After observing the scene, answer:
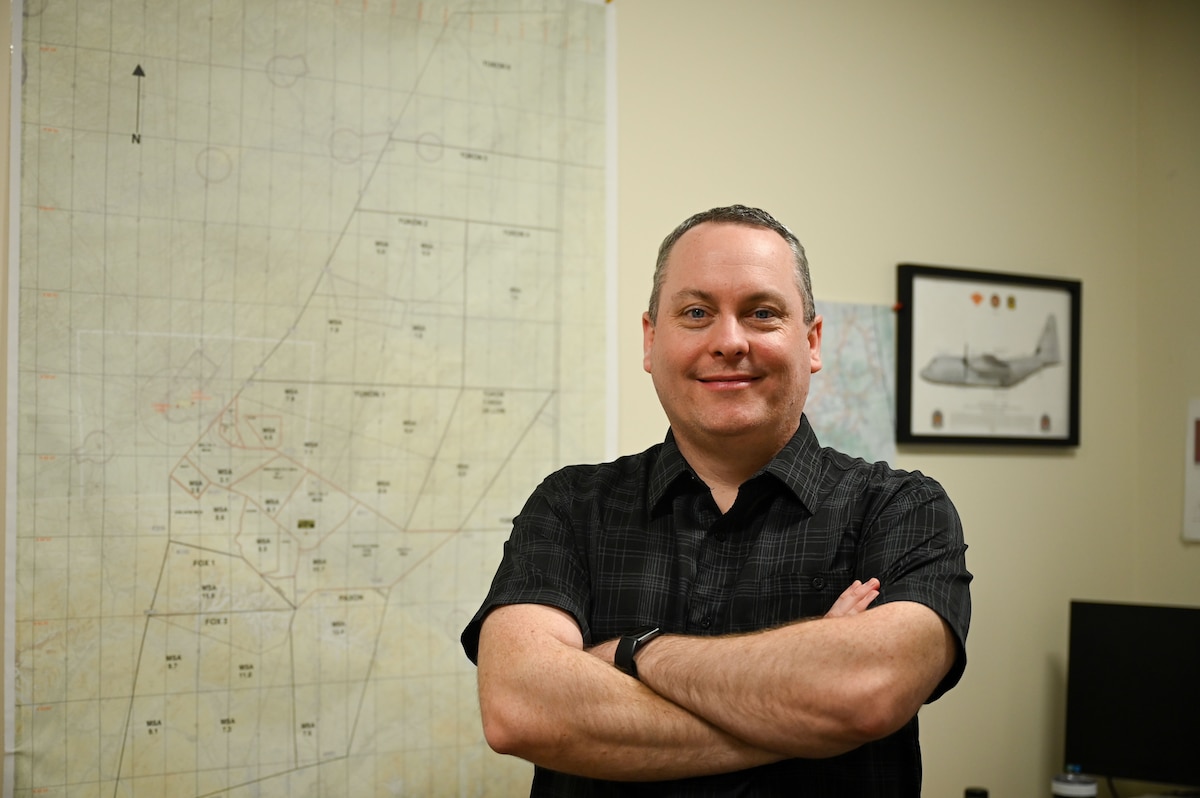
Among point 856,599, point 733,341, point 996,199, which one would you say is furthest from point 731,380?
point 996,199

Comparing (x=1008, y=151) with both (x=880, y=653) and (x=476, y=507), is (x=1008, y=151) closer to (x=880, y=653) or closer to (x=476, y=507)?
(x=476, y=507)

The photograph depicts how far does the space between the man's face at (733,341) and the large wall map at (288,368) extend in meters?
0.73

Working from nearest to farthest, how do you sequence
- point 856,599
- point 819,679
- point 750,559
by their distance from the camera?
point 819,679, point 856,599, point 750,559

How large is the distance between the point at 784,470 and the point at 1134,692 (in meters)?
1.55

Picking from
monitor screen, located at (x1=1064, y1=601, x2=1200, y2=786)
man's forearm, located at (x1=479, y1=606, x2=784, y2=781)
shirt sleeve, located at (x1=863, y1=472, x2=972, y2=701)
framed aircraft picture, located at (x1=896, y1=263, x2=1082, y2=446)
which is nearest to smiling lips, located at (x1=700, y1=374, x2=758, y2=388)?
shirt sleeve, located at (x1=863, y1=472, x2=972, y2=701)

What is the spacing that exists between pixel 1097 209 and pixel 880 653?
2.15m

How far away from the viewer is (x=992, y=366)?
2.65 metres

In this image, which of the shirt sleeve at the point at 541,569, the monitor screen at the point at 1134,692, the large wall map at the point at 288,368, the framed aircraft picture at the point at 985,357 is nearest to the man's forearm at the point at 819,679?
the shirt sleeve at the point at 541,569

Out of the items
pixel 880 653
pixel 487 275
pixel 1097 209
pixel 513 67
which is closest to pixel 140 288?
pixel 487 275

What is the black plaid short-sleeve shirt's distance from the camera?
1296 mm

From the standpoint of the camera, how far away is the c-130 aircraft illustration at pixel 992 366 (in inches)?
102

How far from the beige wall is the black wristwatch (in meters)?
0.96

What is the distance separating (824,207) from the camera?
2473 millimetres

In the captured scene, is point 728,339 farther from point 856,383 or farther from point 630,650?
point 856,383
